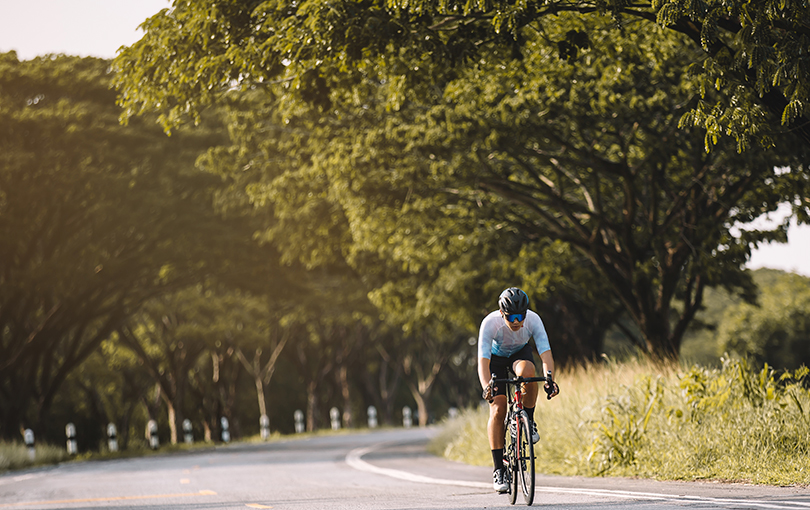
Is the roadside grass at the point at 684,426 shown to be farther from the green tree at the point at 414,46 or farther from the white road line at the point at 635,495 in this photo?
the green tree at the point at 414,46

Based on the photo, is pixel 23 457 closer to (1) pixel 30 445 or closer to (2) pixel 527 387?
(1) pixel 30 445

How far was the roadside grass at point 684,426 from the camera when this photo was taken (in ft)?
30.1

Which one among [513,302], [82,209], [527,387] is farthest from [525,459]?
[82,209]

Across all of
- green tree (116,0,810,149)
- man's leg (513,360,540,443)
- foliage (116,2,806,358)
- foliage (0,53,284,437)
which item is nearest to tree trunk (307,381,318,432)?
foliage (0,53,284,437)

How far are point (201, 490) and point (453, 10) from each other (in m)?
6.85

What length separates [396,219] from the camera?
18734mm

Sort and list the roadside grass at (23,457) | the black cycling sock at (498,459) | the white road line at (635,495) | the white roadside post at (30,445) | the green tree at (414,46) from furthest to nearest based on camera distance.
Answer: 1. the white roadside post at (30,445)
2. the roadside grass at (23,457)
3. the green tree at (414,46)
4. the black cycling sock at (498,459)
5. the white road line at (635,495)

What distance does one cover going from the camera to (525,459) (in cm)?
756

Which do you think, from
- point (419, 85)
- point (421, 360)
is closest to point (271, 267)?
point (419, 85)

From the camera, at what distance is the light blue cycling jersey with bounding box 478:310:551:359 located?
25.5 ft

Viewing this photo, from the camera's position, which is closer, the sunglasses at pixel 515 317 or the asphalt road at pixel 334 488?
the sunglasses at pixel 515 317

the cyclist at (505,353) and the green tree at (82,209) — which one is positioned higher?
the green tree at (82,209)

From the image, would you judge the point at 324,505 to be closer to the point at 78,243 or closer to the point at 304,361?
the point at 78,243

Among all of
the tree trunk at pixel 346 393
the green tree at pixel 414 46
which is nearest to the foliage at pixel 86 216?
the green tree at pixel 414 46
